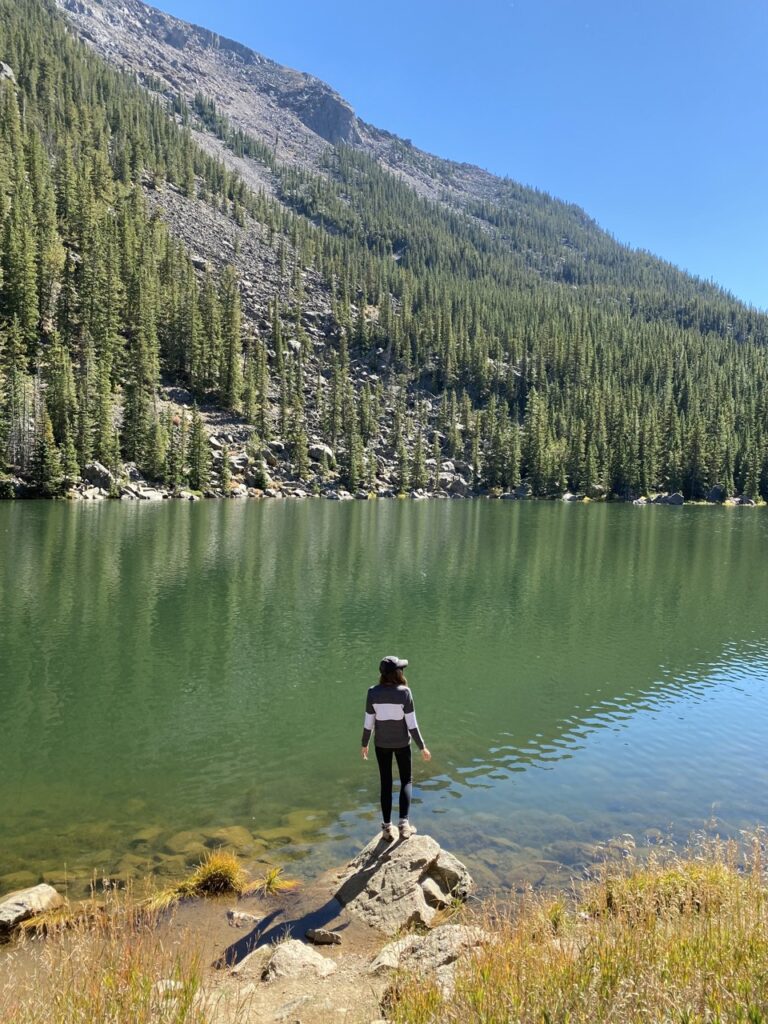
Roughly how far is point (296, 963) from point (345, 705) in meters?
12.1

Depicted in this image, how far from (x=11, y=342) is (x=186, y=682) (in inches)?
3955

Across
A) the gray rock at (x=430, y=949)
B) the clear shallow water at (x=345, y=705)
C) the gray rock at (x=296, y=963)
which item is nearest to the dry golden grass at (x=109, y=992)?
the gray rock at (x=296, y=963)

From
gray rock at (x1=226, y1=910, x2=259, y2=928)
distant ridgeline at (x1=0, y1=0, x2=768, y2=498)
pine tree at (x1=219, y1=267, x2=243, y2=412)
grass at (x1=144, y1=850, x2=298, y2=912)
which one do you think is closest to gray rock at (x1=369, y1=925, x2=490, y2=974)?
gray rock at (x1=226, y1=910, x2=259, y2=928)

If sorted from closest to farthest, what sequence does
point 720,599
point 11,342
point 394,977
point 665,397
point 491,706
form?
point 394,977, point 491,706, point 720,599, point 11,342, point 665,397

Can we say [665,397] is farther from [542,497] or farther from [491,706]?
[491,706]

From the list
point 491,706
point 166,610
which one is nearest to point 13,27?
point 166,610

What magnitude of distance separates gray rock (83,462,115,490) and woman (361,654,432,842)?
3735 inches

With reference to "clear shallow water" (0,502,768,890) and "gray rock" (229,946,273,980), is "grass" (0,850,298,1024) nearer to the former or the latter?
"gray rock" (229,946,273,980)

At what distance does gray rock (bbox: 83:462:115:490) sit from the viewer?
314ft

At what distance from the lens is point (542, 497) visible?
5950 inches

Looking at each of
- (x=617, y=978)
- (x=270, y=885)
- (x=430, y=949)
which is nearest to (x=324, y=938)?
(x=270, y=885)

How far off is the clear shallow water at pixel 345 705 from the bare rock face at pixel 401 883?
3.77 ft

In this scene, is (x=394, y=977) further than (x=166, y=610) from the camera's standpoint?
No

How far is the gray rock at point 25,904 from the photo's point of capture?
8.78 metres
